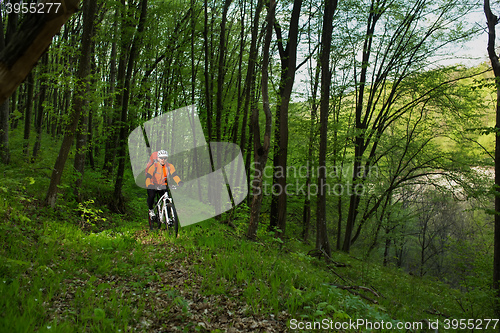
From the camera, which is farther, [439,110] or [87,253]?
[439,110]

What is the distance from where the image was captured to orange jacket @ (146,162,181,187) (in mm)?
7438

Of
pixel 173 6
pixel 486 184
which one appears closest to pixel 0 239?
pixel 173 6

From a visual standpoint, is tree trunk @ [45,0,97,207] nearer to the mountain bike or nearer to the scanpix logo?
the mountain bike

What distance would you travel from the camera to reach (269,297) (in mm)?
4055

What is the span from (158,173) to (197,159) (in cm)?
1104

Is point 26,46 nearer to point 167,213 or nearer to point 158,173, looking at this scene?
point 158,173

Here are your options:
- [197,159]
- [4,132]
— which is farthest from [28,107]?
[197,159]

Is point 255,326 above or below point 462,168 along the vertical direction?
below

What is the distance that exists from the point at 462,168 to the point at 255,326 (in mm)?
13396

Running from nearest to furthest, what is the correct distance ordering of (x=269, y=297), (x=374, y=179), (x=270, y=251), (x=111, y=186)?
(x=269, y=297), (x=270, y=251), (x=111, y=186), (x=374, y=179)

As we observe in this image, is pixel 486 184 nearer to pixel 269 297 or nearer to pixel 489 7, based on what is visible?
pixel 489 7

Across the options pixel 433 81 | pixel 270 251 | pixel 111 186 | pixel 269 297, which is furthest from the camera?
pixel 433 81

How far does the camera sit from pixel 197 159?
60.6ft

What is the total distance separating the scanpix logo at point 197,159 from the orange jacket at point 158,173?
3189mm
